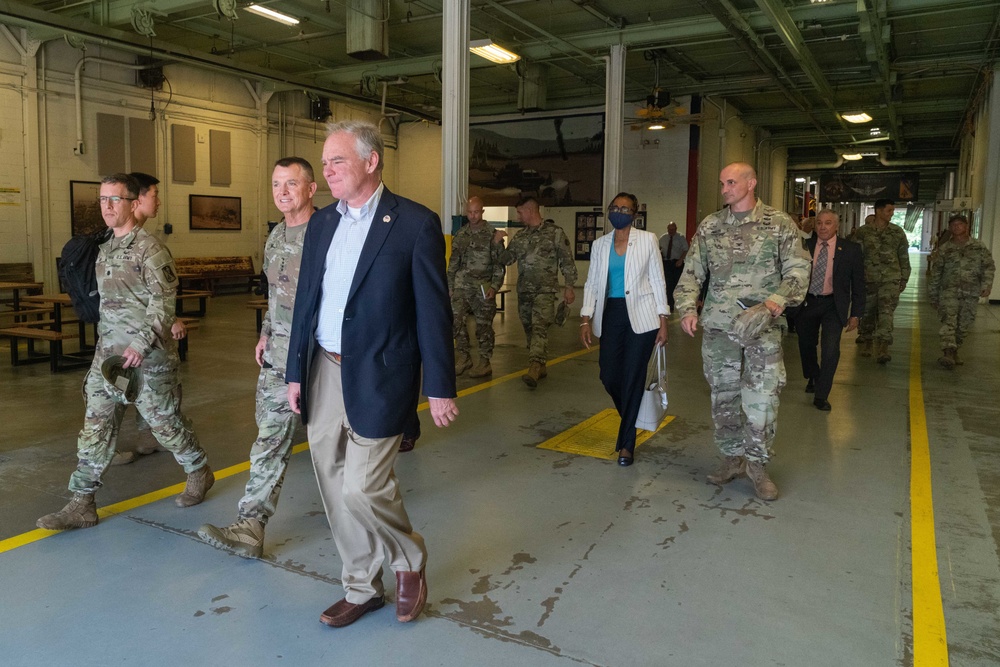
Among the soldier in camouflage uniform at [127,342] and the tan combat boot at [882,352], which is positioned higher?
the soldier in camouflage uniform at [127,342]

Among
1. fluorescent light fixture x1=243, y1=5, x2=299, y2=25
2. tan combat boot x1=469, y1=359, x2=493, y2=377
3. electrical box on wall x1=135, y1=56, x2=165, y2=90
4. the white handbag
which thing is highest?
fluorescent light fixture x1=243, y1=5, x2=299, y2=25

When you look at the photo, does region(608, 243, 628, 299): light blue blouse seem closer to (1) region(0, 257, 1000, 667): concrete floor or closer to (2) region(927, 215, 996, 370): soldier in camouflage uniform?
(1) region(0, 257, 1000, 667): concrete floor

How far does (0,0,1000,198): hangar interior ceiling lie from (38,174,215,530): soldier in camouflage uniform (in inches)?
356

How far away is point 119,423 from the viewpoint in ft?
12.4

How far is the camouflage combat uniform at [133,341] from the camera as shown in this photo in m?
3.65

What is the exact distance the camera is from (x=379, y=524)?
8.65 ft

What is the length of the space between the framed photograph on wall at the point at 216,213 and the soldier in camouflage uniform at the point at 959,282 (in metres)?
14.6

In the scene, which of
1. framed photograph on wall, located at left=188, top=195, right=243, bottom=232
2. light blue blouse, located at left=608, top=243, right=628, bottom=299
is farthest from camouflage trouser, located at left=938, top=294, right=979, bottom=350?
framed photograph on wall, located at left=188, top=195, right=243, bottom=232

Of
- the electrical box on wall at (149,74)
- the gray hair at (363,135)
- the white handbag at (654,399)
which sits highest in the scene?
the electrical box on wall at (149,74)

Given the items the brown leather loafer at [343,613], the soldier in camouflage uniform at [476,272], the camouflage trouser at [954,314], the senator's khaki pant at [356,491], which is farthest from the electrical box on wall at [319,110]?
the brown leather loafer at [343,613]

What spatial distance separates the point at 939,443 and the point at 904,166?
29592 mm

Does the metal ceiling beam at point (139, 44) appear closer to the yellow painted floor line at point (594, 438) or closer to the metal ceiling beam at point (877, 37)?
the metal ceiling beam at point (877, 37)

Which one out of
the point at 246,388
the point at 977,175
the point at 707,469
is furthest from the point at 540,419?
the point at 977,175

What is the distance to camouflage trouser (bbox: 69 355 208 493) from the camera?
3631 mm
